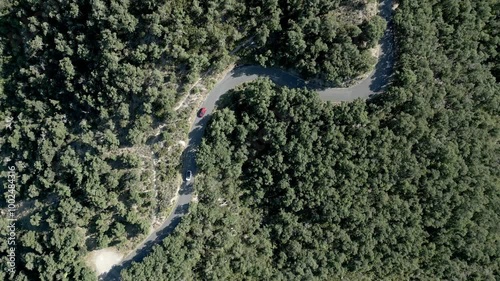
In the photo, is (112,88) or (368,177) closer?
(112,88)

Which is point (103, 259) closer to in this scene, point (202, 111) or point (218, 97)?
point (202, 111)

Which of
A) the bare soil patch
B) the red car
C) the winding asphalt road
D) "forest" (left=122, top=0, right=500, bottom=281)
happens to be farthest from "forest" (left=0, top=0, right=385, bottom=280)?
"forest" (left=122, top=0, right=500, bottom=281)

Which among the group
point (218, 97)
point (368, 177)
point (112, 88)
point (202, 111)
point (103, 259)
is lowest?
point (103, 259)

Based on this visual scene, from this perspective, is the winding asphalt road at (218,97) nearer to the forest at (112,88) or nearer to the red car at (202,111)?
the red car at (202,111)

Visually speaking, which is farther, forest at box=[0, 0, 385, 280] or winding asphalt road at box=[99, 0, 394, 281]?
winding asphalt road at box=[99, 0, 394, 281]

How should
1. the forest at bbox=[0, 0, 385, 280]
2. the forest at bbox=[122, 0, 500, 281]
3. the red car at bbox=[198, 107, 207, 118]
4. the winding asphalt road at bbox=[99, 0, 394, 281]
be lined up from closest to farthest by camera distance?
1. the forest at bbox=[0, 0, 385, 280]
2. the red car at bbox=[198, 107, 207, 118]
3. the winding asphalt road at bbox=[99, 0, 394, 281]
4. the forest at bbox=[122, 0, 500, 281]

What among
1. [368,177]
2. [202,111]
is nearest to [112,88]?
[202,111]

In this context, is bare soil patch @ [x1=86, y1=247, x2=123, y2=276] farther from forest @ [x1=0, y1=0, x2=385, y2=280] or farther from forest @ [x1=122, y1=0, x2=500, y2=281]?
forest @ [x1=122, y1=0, x2=500, y2=281]
